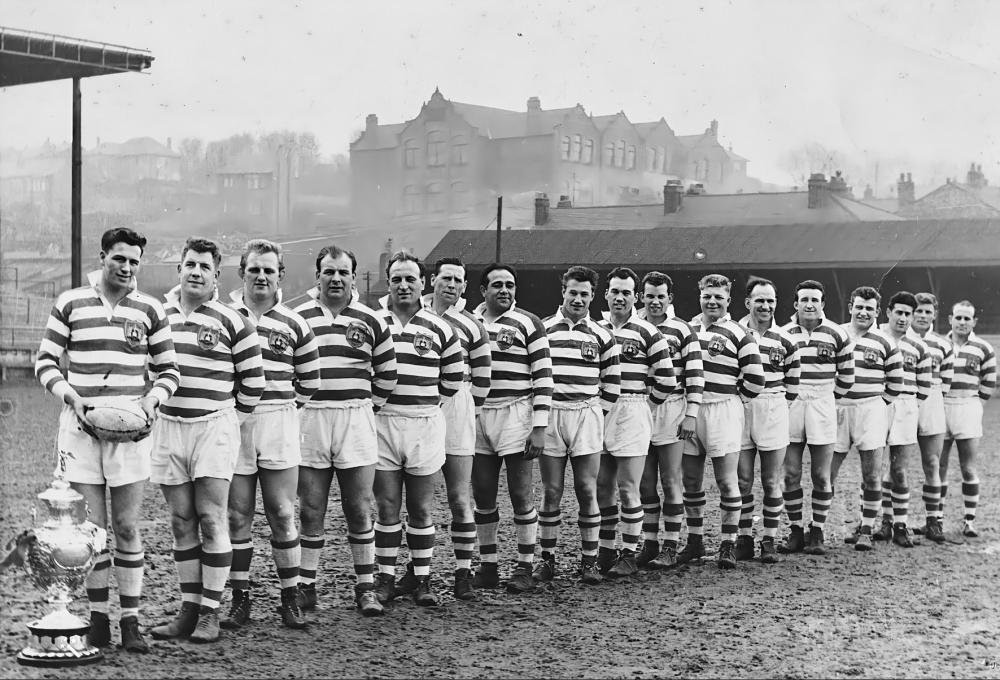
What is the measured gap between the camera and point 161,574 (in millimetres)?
6652

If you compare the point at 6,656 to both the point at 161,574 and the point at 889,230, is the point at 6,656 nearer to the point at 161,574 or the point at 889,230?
the point at 161,574

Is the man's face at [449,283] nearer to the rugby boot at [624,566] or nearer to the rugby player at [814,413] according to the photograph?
the rugby boot at [624,566]

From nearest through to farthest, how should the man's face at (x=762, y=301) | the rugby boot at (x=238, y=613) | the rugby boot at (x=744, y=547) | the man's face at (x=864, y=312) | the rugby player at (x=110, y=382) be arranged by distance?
the rugby player at (x=110, y=382) < the rugby boot at (x=238, y=613) < the rugby boot at (x=744, y=547) < the man's face at (x=762, y=301) < the man's face at (x=864, y=312)

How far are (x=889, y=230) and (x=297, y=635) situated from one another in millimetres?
17294

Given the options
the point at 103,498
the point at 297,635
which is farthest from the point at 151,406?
the point at 297,635

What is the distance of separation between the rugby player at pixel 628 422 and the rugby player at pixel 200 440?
2.76 m

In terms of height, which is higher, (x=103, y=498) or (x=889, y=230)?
(x=889, y=230)

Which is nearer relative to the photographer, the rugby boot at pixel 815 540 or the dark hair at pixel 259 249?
the dark hair at pixel 259 249

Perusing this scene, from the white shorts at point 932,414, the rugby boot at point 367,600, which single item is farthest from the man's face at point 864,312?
the rugby boot at point 367,600

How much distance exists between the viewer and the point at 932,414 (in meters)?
8.91

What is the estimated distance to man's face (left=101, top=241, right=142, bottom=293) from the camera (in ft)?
15.8

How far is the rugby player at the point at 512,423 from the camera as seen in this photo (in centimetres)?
655

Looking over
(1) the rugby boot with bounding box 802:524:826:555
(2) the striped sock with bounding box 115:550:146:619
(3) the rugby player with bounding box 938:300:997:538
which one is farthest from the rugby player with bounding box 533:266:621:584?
(3) the rugby player with bounding box 938:300:997:538

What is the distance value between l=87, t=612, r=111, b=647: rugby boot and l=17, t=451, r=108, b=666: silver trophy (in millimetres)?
210
